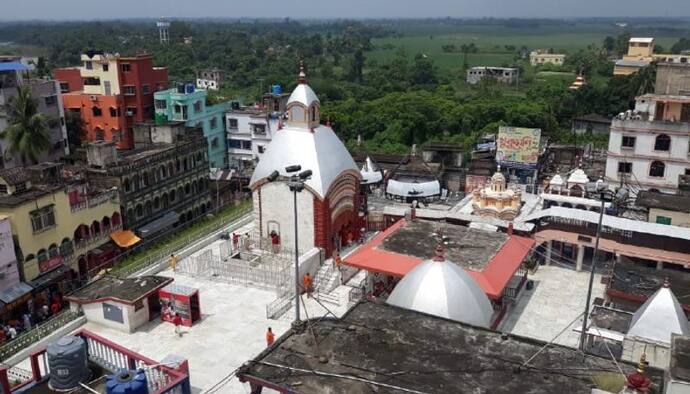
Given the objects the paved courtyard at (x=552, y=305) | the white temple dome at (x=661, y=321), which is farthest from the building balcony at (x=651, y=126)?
the white temple dome at (x=661, y=321)

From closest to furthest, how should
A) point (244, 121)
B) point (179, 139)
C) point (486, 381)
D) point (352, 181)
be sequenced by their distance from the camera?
point (486, 381)
point (352, 181)
point (179, 139)
point (244, 121)

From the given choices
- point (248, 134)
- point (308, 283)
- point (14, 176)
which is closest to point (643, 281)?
point (308, 283)

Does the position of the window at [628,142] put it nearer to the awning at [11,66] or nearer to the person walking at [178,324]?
the person walking at [178,324]

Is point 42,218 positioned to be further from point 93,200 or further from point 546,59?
point 546,59

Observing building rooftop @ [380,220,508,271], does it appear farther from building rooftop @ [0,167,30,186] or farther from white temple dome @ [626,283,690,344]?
building rooftop @ [0,167,30,186]

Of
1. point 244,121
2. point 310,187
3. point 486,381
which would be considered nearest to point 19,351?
point 310,187

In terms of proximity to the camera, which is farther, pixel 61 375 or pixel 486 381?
pixel 61 375

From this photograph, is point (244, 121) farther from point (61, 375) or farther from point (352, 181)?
point (61, 375)

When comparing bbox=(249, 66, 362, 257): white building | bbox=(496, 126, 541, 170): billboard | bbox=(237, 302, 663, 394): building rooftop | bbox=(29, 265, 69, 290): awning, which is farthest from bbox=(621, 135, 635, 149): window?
bbox=(29, 265, 69, 290): awning
